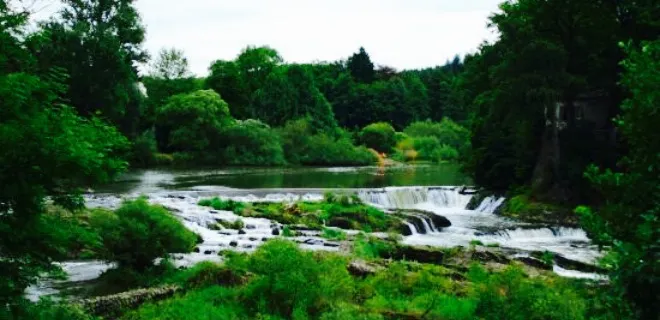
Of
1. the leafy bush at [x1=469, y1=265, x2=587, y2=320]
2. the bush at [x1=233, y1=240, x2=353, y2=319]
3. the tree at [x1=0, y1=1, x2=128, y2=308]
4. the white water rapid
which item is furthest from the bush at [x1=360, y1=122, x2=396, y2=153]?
the tree at [x1=0, y1=1, x2=128, y2=308]

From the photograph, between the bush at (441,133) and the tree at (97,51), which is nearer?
the tree at (97,51)

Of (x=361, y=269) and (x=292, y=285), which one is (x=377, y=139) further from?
(x=292, y=285)

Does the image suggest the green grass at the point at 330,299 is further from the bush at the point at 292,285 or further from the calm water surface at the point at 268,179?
the calm water surface at the point at 268,179

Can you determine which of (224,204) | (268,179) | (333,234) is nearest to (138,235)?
(333,234)

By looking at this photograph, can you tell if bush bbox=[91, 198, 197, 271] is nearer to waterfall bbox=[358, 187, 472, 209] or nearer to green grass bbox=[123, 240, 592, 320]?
green grass bbox=[123, 240, 592, 320]

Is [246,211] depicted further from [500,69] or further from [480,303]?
[480,303]

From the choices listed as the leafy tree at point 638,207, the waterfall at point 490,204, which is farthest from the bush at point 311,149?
the leafy tree at point 638,207

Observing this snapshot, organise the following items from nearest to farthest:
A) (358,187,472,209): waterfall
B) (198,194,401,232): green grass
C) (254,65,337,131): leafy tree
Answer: (198,194,401,232): green grass → (358,187,472,209): waterfall → (254,65,337,131): leafy tree

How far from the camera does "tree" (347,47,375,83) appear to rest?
98.6 meters

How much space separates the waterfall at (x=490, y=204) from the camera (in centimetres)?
2911

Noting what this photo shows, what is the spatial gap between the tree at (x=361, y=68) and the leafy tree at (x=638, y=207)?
93.7 meters

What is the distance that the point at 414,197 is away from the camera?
3147cm

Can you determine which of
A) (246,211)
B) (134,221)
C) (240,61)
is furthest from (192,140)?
(134,221)

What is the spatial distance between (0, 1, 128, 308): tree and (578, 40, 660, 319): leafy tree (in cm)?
484
